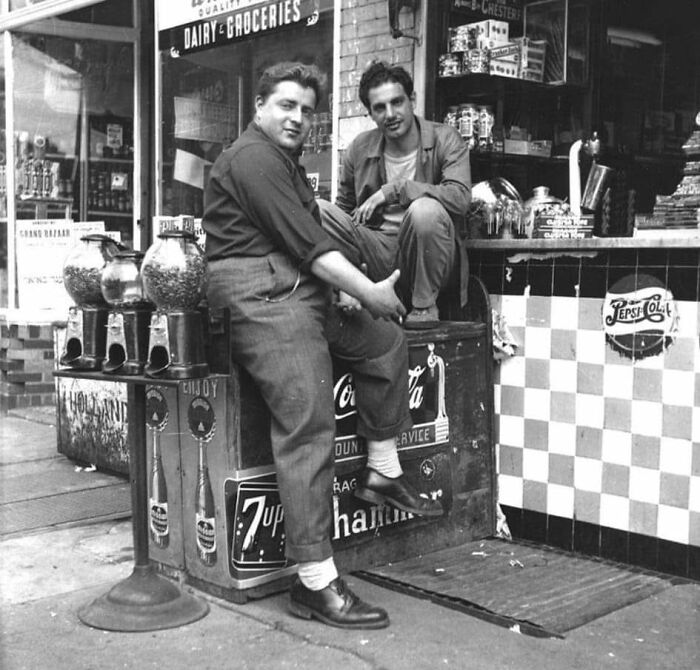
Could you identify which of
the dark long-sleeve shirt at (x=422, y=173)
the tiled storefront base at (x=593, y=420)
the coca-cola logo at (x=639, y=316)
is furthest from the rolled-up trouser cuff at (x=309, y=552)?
the dark long-sleeve shirt at (x=422, y=173)

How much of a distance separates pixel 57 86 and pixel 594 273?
18.5ft

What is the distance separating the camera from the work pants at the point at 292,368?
11.6 ft

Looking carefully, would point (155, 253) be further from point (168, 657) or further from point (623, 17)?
point (623, 17)

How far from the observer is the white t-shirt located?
184 inches

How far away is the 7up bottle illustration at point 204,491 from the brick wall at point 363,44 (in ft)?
7.35

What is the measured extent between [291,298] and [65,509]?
2.27 metres

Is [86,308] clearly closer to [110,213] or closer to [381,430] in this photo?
[381,430]

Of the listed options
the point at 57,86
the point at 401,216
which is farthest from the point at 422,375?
the point at 57,86

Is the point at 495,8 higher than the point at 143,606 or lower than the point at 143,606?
higher

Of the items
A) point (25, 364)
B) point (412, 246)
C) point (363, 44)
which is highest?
point (363, 44)

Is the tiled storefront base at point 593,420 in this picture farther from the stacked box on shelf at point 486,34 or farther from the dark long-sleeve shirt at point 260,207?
the dark long-sleeve shirt at point 260,207

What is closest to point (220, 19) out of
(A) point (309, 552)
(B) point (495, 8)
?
(B) point (495, 8)

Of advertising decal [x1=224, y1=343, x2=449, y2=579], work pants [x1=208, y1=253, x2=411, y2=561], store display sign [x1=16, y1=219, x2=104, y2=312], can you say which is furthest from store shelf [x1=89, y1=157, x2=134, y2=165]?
work pants [x1=208, y1=253, x2=411, y2=561]

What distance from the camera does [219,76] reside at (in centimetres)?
674
